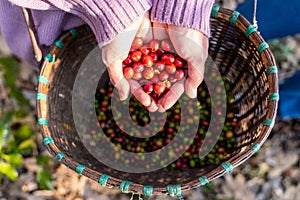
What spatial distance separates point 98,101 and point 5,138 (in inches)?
19.4

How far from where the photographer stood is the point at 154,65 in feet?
Result: 5.07

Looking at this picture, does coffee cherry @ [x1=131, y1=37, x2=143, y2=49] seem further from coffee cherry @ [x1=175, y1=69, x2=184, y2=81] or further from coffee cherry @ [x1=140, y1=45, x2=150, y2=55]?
coffee cherry @ [x1=175, y1=69, x2=184, y2=81]

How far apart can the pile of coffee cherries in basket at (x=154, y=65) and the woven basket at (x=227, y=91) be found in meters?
0.26

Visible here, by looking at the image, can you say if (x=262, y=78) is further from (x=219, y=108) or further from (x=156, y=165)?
(x=156, y=165)

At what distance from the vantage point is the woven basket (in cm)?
135

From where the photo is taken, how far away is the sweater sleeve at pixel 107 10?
1.30 metres

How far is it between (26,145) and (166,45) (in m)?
0.91

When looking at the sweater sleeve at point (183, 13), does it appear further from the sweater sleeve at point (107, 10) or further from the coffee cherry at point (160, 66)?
the coffee cherry at point (160, 66)

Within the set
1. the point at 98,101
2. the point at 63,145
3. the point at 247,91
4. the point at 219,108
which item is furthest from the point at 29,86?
the point at 247,91

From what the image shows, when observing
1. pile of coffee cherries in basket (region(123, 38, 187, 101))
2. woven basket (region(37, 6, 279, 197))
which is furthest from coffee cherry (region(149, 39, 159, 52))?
woven basket (region(37, 6, 279, 197))

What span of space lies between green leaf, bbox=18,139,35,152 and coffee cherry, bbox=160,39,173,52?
2.83 ft

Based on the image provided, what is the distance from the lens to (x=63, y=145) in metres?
1.56

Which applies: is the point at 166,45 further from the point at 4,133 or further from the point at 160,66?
the point at 4,133

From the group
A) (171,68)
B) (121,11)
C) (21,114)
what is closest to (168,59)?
(171,68)
